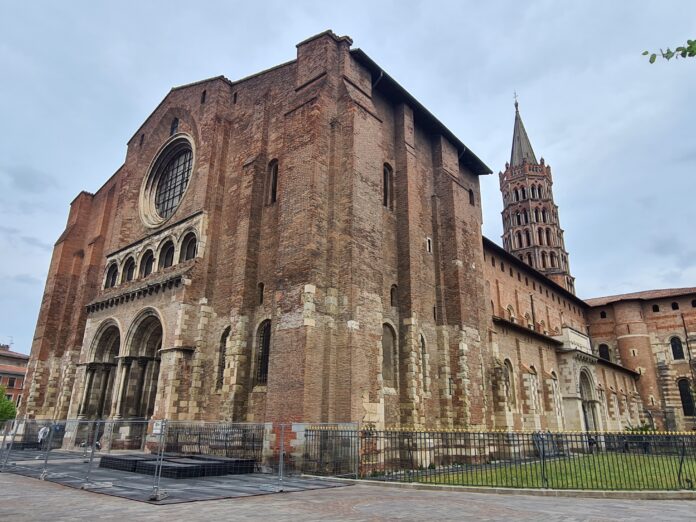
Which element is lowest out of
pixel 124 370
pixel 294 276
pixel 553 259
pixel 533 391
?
pixel 533 391

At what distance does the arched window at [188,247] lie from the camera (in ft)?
70.8

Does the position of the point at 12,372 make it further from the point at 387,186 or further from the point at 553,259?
the point at 553,259

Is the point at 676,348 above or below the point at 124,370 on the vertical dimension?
above

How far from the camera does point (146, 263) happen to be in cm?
2394

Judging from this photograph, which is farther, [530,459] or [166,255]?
[166,255]

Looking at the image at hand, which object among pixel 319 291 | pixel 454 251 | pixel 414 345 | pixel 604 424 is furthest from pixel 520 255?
pixel 319 291

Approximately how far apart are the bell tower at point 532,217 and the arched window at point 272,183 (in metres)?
44.9

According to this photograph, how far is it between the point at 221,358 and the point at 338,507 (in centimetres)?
1119

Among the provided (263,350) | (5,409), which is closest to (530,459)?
(263,350)

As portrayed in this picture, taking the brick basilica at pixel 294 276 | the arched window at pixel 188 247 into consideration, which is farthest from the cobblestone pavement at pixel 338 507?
the arched window at pixel 188 247

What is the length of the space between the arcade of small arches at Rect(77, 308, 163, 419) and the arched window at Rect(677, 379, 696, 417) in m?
45.3

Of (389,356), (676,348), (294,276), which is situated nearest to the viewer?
(294,276)

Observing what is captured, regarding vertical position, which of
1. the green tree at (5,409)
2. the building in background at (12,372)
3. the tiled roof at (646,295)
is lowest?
the green tree at (5,409)

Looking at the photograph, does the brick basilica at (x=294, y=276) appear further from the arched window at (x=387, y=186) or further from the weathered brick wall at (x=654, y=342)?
the weathered brick wall at (x=654, y=342)
